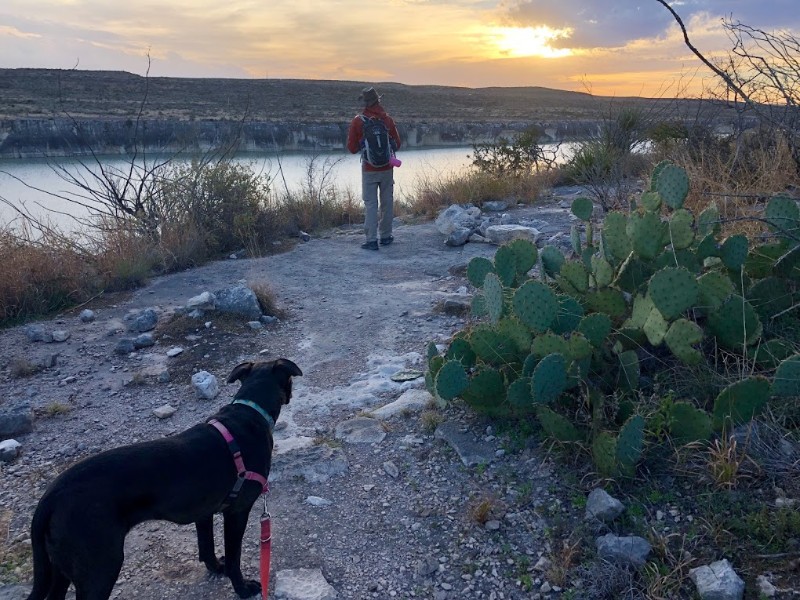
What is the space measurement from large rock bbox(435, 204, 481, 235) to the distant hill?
23150 millimetres

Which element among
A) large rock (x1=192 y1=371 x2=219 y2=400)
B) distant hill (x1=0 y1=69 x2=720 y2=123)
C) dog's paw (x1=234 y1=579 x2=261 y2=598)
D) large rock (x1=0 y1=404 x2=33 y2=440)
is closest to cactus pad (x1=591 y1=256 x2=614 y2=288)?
dog's paw (x1=234 y1=579 x2=261 y2=598)

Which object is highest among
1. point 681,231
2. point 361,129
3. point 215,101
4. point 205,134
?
point 215,101

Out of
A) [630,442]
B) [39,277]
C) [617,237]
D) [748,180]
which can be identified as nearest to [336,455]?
[630,442]

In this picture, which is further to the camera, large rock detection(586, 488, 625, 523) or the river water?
the river water

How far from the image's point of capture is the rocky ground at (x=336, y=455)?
2.84m

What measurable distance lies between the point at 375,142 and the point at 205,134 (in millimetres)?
22792

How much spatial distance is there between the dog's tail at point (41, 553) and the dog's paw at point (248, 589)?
2.47ft

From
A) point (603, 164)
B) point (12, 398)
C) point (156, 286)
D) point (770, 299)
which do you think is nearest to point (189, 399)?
point (12, 398)

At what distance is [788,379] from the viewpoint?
2.98m

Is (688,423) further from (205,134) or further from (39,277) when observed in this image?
(205,134)

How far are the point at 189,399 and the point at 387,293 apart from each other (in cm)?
276

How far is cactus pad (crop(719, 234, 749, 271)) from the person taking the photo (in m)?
3.74

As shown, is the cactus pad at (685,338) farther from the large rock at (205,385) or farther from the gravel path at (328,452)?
the large rock at (205,385)

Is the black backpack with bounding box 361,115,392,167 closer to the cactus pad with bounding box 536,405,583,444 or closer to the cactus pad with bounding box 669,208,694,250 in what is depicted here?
the cactus pad with bounding box 669,208,694,250
